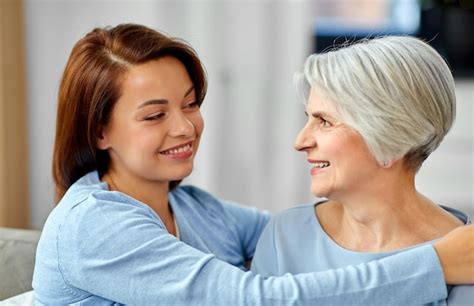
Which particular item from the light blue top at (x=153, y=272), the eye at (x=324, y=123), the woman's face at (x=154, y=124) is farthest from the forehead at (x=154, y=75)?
the eye at (x=324, y=123)

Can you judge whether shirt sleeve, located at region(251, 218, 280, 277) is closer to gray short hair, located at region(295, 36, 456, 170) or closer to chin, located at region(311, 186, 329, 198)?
chin, located at region(311, 186, 329, 198)

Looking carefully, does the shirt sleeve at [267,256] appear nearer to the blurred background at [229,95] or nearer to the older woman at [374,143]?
the older woman at [374,143]

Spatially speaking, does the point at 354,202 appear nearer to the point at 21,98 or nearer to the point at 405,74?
the point at 405,74

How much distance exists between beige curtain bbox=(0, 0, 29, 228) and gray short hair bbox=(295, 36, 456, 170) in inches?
90.9

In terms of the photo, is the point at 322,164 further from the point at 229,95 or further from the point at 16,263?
the point at 229,95

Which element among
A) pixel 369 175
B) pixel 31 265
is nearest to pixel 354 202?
pixel 369 175

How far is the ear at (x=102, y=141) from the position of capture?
184 cm

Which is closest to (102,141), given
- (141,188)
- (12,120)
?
(141,188)

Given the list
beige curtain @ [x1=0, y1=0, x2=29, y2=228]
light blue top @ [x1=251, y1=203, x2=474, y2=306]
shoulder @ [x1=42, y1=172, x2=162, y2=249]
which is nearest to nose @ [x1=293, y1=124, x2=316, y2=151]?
light blue top @ [x1=251, y1=203, x2=474, y2=306]

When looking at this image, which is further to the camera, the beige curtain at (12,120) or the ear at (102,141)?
the beige curtain at (12,120)

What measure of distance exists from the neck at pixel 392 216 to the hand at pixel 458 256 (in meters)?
0.14

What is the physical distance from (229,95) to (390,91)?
102 inches

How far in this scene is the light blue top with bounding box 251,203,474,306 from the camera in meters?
1.71

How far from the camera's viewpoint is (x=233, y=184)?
4207 mm
